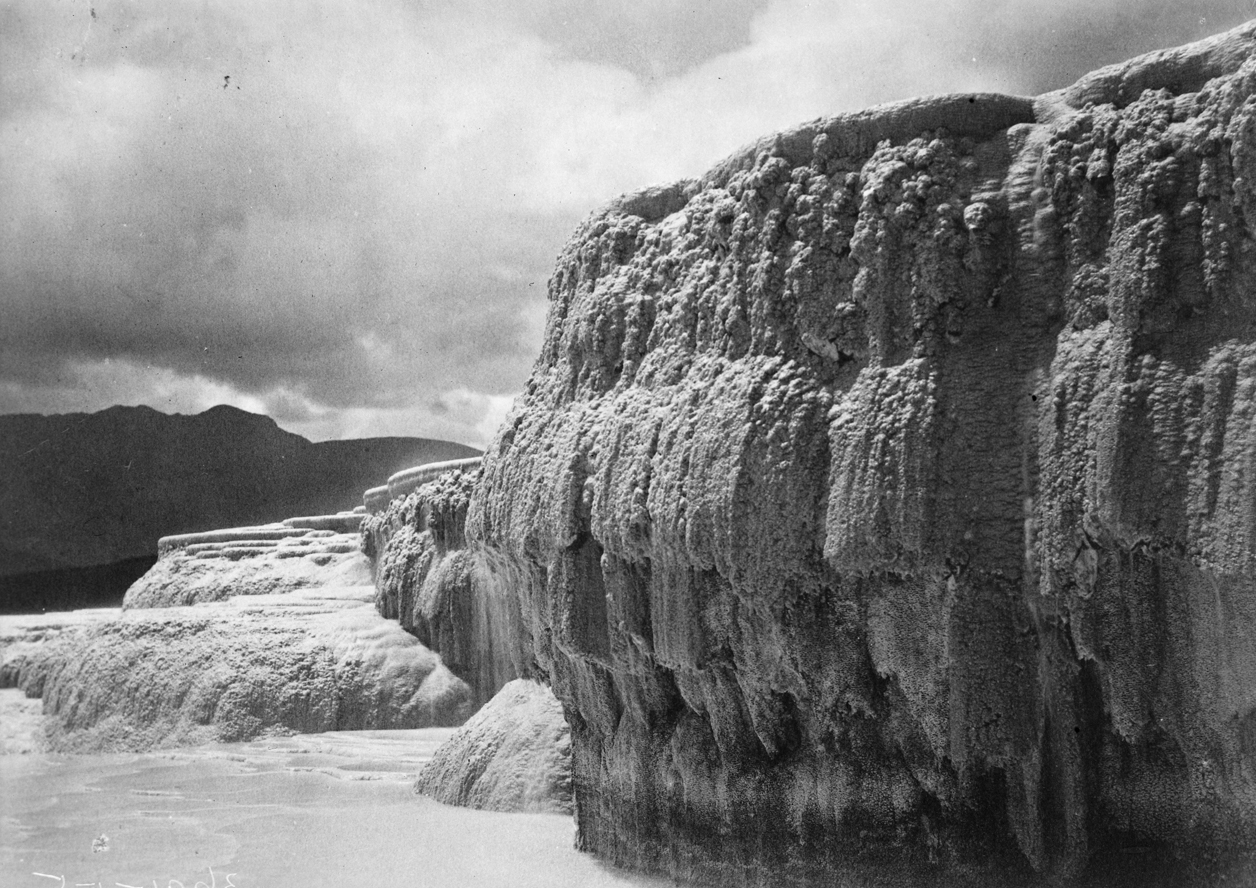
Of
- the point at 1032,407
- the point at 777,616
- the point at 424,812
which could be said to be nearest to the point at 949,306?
the point at 1032,407

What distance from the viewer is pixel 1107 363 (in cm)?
558

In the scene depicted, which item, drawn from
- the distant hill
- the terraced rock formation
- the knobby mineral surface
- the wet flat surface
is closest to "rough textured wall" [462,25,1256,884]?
the knobby mineral surface

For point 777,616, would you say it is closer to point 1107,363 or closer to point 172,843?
point 1107,363

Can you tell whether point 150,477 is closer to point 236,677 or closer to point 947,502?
point 236,677

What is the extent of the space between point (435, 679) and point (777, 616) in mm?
13807

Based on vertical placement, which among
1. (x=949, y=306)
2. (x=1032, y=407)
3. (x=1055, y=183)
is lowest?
(x=1032, y=407)

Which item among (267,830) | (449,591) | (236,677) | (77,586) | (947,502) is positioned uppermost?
(947,502)

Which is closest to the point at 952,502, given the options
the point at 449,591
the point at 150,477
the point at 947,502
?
the point at 947,502

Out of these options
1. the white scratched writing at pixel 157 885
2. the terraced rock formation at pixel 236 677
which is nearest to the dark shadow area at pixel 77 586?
the terraced rock formation at pixel 236 677

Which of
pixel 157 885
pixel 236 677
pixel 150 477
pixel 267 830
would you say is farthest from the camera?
pixel 150 477

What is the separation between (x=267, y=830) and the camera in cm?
1081

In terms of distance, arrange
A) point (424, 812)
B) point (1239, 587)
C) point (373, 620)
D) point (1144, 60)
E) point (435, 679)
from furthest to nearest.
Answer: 1. point (373, 620)
2. point (435, 679)
3. point (424, 812)
4. point (1144, 60)
5. point (1239, 587)

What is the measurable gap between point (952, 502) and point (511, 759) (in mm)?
6238

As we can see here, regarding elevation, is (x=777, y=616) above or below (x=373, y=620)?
above
